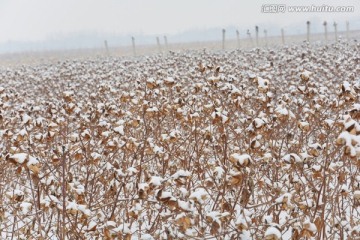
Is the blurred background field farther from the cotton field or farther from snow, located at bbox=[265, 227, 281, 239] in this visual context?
snow, located at bbox=[265, 227, 281, 239]

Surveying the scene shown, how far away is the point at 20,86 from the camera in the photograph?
14.1 m

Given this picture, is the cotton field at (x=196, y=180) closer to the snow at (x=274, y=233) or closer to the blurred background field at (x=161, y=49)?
the snow at (x=274, y=233)

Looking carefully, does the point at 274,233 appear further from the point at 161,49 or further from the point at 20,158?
the point at 161,49

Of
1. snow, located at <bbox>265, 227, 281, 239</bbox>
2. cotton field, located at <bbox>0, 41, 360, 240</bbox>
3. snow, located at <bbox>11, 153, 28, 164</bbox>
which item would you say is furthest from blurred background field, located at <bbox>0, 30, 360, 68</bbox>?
snow, located at <bbox>265, 227, 281, 239</bbox>

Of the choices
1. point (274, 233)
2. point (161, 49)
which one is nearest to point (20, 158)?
point (274, 233)

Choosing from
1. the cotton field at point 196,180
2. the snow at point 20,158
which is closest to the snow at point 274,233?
the cotton field at point 196,180

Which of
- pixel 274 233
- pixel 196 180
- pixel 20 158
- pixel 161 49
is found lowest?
pixel 161 49

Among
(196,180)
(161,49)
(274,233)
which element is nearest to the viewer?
(274,233)

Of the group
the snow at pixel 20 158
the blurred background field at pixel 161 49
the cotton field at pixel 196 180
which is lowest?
the blurred background field at pixel 161 49

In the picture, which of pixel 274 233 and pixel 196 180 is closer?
pixel 274 233

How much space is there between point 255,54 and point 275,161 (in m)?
12.2

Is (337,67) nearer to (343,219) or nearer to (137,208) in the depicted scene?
(343,219)

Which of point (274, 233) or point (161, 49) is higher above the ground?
point (274, 233)

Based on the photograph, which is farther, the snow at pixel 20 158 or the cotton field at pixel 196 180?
the cotton field at pixel 196 180
